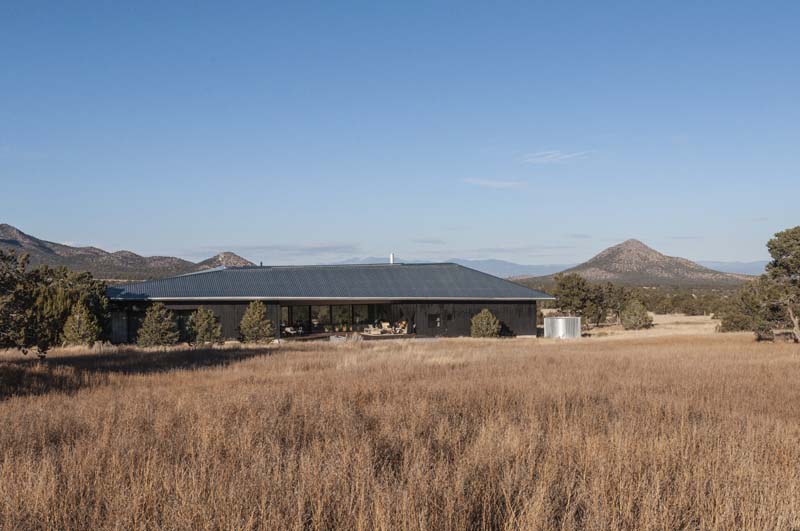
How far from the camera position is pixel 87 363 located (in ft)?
61.2

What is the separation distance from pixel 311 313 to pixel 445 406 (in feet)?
112

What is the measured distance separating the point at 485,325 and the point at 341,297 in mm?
8660

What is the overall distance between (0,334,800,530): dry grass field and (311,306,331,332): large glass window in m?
29.6

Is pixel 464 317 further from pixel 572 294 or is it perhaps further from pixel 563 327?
pixel 572 294

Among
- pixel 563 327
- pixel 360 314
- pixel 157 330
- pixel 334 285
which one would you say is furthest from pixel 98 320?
pixel 563 327

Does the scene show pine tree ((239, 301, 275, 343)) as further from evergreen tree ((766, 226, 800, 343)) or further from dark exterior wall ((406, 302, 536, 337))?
A: evergreen tree ((766, 226, 800, 343))

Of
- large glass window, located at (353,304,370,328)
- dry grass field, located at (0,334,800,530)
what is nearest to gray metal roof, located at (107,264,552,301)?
large glass window, located at (353,304,370,328)

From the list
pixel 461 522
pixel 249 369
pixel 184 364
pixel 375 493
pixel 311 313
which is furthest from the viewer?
pixel 311 313

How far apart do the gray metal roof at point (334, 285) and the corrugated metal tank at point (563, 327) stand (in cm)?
169

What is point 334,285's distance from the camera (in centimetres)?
3756

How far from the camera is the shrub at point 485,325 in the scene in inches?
1379

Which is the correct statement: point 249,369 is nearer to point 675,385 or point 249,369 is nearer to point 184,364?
point 184,364

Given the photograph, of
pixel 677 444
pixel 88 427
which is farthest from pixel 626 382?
pixel 88 427

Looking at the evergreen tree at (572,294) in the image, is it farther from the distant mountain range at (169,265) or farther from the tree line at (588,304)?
the distant mountain range at (169,265)
